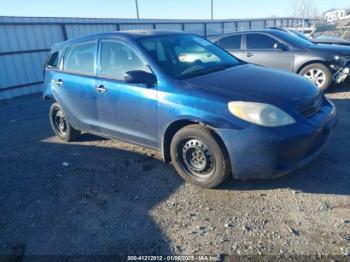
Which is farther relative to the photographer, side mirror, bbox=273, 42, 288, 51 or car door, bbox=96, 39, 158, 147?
side mirror, bbox=273, 42, 288, 51

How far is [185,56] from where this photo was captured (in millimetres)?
4281

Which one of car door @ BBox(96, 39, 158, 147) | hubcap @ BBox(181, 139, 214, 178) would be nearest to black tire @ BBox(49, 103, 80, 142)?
car door @ BBox(96, 39, 158, 147)

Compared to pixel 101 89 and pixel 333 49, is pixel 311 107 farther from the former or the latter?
pixel 333 49

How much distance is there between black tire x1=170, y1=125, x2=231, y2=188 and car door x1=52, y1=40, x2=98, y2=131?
1.61 meters

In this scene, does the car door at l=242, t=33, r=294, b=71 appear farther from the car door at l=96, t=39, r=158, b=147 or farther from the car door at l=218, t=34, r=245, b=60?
the car door at l=96, t=39, r=158, b=147

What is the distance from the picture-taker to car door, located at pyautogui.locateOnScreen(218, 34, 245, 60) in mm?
8461

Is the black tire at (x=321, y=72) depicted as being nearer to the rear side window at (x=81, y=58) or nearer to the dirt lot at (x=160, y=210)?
the dirt lot at (x=160, y=210)

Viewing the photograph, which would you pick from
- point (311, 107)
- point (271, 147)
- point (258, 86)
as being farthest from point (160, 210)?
point (311, 107)

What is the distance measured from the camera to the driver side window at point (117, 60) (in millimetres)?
4090

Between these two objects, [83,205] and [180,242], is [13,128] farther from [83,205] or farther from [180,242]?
[180,242]

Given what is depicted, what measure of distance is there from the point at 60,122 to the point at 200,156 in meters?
3.21

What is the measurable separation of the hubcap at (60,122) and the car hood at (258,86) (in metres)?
2.90

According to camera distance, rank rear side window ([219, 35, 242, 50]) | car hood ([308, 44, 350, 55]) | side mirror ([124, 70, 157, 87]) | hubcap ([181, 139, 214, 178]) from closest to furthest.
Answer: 1. hubcap ([181, 139, 214, 178])
2. side mirror ([124, 70, 157, 87])
3. car hood ([308, 44, 350, 55])
4. rear side window ([219, 35, 242, 50])

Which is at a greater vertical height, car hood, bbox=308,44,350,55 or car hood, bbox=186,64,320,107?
car hood, bbox=186,64,320,107
